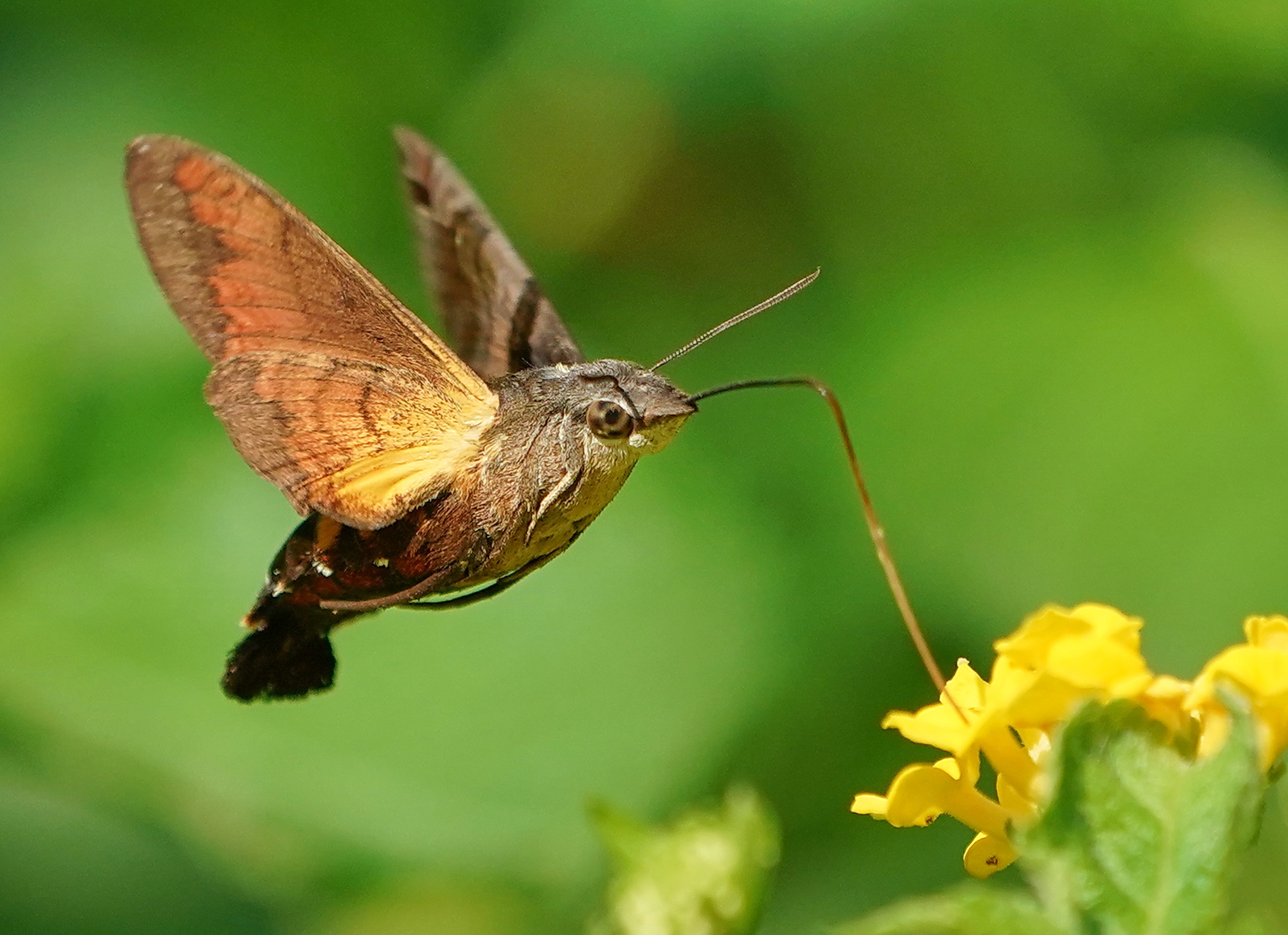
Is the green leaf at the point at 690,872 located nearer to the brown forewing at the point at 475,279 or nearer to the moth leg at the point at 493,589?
the moth leg at the point at 493,589

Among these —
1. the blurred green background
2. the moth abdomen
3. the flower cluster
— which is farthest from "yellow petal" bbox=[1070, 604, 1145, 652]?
the blurred green background

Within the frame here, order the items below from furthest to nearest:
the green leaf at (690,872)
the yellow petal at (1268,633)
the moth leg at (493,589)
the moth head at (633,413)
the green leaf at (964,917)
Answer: the moth leg at (493,589)
the moth head at (633,413)
the yellow petal at (1268,633)
the green leaf at (690,872)
the green leaf at (964,917)

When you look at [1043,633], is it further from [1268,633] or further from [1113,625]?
[1268,633]

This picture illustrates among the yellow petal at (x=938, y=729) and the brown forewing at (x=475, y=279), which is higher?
the brown forewing at (x=475, y=279)

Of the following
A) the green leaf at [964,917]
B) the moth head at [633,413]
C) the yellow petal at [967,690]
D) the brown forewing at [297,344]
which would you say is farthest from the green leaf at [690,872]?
the brown forewing at [297,344]

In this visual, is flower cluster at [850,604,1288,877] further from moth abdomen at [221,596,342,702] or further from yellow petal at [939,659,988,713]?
moth abdomen at [221,596,342,702]

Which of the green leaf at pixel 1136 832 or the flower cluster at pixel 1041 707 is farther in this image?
the flower cluster at pixel 1041 707

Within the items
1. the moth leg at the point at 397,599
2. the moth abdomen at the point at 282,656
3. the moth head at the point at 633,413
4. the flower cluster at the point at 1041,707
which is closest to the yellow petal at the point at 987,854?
the flower cluster at the point at 1041,707

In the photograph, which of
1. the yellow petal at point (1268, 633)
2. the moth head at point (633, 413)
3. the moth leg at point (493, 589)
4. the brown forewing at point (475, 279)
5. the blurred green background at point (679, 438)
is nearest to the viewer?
the yellow petal at point (1268, 633)
